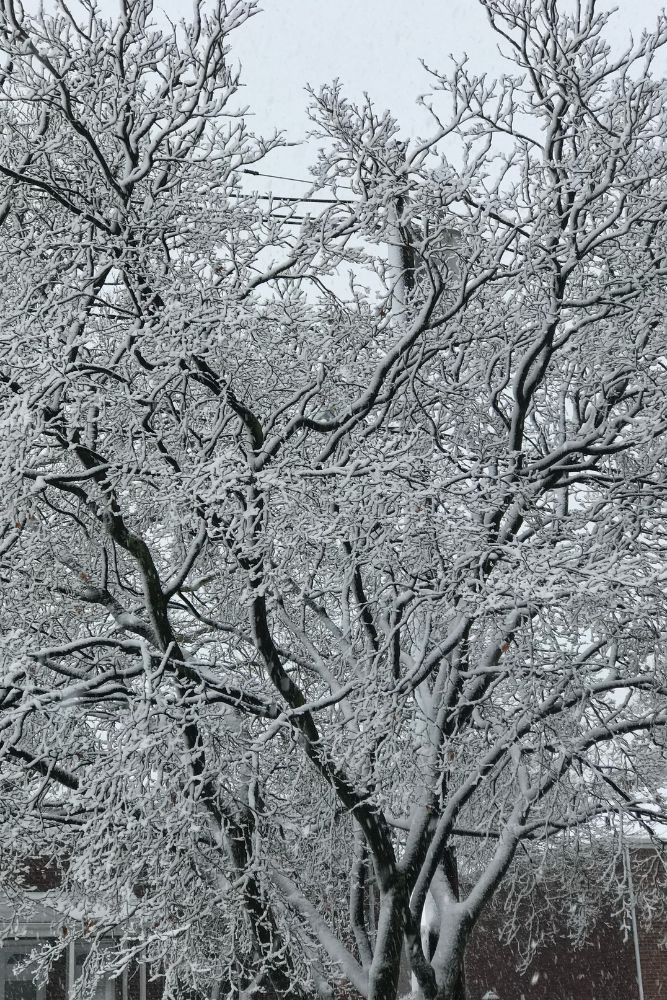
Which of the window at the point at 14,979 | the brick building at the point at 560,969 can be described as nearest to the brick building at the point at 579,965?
the brick building at the point at 560,969

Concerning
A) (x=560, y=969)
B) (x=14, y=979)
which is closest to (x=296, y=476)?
(x=14, y=979)

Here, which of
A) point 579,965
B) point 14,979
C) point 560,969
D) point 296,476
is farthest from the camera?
point 579,965

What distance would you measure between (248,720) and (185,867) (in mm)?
1461

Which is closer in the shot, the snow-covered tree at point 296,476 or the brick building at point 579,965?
the snow-covered tree at point 296,476

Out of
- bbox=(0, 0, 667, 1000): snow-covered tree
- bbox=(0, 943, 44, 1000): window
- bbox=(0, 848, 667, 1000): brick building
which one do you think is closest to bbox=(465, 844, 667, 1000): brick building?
bbox=(0, 848, 667, 1000): brick building

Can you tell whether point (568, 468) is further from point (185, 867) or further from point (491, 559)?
point (185, 867)

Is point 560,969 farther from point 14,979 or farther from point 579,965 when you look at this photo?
point 14,979

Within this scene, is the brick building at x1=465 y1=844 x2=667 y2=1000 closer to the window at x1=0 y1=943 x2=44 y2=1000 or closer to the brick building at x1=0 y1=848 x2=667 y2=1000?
the brick building at x1=0 y1=848 x2=667 y2=1000

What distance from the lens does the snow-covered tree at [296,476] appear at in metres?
5.28

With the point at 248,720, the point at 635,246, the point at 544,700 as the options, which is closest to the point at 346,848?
the point at 248,720

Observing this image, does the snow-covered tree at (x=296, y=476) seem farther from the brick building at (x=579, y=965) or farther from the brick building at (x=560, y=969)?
the brick building at (x=579, y=965)

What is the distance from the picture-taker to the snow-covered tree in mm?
5281

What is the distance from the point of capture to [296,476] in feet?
16.7

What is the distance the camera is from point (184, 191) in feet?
19.9
